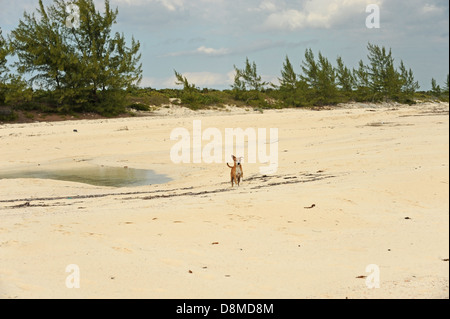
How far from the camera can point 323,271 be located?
4.88 metres

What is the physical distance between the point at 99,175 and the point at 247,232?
9408mm

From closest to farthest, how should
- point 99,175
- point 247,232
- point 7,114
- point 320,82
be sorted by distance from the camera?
point 247,232
point 99,175
point 7,114
point 320,82

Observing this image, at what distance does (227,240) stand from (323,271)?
1612 mm

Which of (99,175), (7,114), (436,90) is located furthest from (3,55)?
(436,90)

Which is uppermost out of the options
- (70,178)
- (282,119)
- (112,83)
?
(112,83)

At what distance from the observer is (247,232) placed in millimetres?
6535

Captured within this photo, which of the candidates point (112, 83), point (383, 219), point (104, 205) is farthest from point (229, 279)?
point (112, 83)

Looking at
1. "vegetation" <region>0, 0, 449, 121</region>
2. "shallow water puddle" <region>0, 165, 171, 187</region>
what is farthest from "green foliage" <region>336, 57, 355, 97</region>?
"shallow water puddle" <region>0, 165, 171, 187</region>

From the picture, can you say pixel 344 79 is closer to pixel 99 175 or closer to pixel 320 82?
pixel 320 82

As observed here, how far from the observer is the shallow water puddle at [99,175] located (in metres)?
13.7

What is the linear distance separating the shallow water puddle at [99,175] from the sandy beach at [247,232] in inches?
35.9

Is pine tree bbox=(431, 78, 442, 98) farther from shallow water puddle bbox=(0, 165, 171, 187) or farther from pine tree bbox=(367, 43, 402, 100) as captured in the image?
shallow water puddle bbox=(0, 165, 171, 187)

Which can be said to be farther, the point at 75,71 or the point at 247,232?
the point at 75,71

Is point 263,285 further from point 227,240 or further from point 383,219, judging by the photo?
point 383,219
